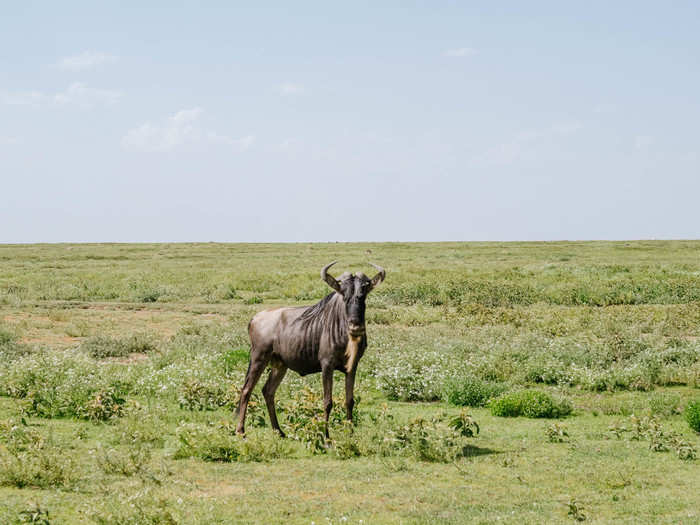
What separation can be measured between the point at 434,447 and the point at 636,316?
17.0 m

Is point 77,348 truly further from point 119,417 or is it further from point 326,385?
point 326,385

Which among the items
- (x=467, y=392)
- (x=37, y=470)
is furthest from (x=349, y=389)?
(x=467, y=392)

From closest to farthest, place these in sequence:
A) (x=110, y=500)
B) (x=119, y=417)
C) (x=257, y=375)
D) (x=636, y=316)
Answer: (x=110, y=500) → (x=257, y=375) → (x=119, y=417) → (x=636, y=316)

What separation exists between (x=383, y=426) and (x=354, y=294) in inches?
105

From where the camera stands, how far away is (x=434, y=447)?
409 inches

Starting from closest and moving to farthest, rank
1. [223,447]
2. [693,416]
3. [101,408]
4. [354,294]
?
[354,294] < [223,447] < [693,416] < [101,408]

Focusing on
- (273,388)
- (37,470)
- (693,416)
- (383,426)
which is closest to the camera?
(37,470)

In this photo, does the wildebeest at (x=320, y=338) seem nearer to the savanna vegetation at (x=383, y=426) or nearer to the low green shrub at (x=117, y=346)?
the savanna vegetation at (x=383, y=426)

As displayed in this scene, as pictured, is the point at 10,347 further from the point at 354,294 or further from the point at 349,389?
the point at 354,294

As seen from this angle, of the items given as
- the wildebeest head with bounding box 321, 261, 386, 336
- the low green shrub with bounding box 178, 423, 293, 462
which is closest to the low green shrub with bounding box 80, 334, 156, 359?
the low green shrub with bounding box 178, 423, 293, 462

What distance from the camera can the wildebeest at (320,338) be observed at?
10188 mm

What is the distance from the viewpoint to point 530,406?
13.6m

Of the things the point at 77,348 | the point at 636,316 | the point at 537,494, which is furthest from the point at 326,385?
the point at 636,316

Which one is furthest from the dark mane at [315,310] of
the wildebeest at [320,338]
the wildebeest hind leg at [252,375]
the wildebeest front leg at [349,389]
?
the wildebeest front leg at [349,389]
